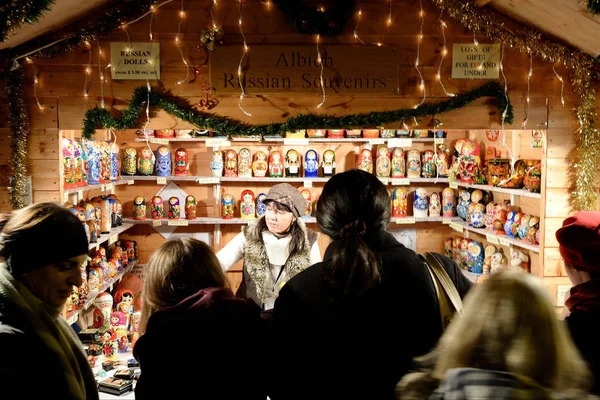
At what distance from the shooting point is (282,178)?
5.25 meters

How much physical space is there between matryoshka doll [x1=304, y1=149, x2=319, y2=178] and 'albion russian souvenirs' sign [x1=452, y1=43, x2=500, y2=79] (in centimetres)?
175

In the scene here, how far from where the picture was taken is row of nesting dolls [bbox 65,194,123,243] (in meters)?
3.92

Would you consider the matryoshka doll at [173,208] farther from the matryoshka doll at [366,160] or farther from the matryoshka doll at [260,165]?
the matryoshka doll at [366,160]

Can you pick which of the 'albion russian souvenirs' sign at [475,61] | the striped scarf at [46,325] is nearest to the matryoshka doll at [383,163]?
the 'albion russian souvenirs' sign at [475,61]

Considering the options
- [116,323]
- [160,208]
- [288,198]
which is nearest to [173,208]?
[160,208]

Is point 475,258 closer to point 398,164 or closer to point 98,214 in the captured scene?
point 398,164

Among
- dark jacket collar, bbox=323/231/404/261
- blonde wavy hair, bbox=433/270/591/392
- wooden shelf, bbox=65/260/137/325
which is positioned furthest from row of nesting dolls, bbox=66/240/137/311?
blonde wavy hair, bbox=433/270/591/392

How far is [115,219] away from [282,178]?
5.13 feet

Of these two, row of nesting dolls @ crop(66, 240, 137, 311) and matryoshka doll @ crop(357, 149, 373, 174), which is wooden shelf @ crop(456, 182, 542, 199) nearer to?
matryoshka doll @ crop(357, 149, 373, 174)

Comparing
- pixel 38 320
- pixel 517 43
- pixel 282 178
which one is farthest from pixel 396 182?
pixel 38 320

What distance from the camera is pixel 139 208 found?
208 inches

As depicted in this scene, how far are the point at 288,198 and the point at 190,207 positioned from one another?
2.08 metres

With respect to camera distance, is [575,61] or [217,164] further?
[217,164]

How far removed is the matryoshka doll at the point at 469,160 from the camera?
202 inches
